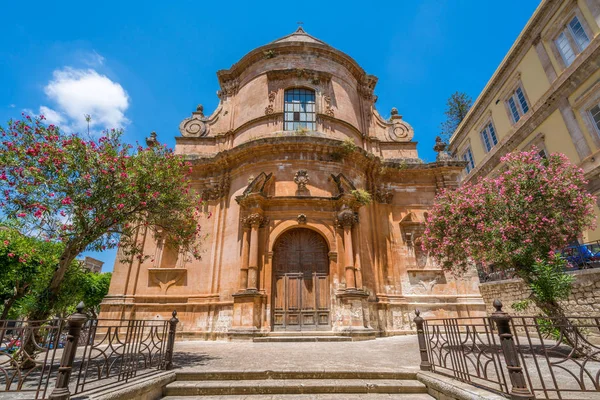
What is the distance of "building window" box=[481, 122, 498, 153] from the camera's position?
22084 millimetres

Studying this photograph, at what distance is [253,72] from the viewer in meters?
15.7

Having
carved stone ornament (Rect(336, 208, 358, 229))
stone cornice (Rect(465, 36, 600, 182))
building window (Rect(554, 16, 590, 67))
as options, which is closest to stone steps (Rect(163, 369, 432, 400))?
carved stone ornament (Rect(336, 208, 358, 229))

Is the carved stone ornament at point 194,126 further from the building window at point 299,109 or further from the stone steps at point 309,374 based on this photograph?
the stone steps at point 309,374

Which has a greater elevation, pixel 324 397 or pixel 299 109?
pixel 299 109

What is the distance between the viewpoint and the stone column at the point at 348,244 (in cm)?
1106

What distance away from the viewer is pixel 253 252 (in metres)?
11.2

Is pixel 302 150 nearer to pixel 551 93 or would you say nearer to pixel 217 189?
pixel 217 189

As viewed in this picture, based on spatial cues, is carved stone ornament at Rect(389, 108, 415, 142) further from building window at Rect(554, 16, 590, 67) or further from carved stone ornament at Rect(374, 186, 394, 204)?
building window at Rect(554, 16, 590, 67)

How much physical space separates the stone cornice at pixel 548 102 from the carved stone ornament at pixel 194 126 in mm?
14965

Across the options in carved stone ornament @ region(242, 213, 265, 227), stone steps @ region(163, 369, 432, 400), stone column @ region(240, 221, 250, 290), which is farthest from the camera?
carved stone ornament @ region(242, 213, 265, 227)

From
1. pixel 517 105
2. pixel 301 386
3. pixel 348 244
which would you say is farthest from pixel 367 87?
pixel 301 386

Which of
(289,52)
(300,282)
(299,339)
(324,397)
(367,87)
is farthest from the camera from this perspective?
(367,87)

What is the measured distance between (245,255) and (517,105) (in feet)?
64.0

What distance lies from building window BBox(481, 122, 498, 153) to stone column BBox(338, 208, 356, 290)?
53.1ft
